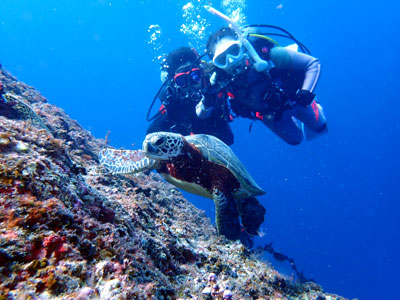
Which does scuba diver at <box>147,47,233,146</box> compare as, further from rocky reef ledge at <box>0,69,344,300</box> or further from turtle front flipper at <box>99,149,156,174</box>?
rocky reef ledge at <box>0,69,344,300</box>

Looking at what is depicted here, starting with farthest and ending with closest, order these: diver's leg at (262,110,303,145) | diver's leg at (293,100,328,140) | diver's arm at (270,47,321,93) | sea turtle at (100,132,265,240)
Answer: diver's leg at (293,100,328,140) < diver's leg at (262,110,303,145) < diver's arm at (270,47,321,93) < sea turtle at (100,132,265,240)

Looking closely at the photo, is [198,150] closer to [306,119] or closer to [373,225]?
[306,119]

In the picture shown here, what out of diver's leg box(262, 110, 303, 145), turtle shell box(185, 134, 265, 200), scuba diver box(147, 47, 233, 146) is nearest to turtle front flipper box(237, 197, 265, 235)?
turtle shell box(185, 134, 265, 200)

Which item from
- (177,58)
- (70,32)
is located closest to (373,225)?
(177,58)

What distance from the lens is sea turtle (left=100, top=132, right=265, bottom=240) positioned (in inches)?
149

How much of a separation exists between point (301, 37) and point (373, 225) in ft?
193

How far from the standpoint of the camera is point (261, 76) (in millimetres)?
6086

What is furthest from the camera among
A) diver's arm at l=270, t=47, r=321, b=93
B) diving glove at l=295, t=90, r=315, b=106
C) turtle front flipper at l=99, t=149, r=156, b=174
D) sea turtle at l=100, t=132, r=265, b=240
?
diver's arm at l=270, t=47, r=321, b=93

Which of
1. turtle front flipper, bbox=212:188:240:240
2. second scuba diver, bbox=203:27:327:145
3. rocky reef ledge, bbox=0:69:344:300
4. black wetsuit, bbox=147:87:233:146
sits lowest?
rocky reef ledge, bbox=0:69:344:300

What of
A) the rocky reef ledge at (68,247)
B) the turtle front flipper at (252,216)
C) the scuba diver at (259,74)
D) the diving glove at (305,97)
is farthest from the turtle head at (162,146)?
the diving glove at (305,97)

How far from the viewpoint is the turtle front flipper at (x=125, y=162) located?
4023 mm

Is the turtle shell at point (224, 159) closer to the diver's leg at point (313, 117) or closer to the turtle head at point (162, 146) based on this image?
the turtle head at point (162, 146)

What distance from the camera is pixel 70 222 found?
114 cm

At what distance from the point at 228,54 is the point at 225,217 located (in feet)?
14.1
